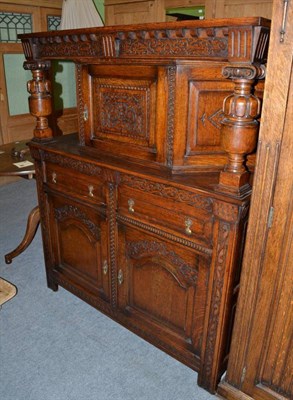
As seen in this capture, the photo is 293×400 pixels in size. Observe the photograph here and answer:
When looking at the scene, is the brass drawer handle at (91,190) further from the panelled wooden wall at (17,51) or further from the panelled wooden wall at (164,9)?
the panelled wooden wall at (17,51)

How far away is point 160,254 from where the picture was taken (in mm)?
1820

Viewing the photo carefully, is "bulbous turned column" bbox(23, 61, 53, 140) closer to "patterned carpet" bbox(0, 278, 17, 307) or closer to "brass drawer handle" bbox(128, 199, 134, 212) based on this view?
"brass drawer handle" bbox(128, 199, 134, 212)

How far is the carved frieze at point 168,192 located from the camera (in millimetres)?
1545

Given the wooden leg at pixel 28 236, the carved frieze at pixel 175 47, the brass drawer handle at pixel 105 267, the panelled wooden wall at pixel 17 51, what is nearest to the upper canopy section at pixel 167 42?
the carved frieze at pixel 175 47

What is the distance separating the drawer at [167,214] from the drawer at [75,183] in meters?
0.17

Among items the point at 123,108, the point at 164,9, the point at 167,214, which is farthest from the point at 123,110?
the point at 164,9

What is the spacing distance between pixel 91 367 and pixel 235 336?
2.74ft

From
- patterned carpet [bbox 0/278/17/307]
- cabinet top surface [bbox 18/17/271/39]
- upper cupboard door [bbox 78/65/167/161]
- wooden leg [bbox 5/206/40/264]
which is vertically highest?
cabinet top surface [bbox 18/17/271/39]

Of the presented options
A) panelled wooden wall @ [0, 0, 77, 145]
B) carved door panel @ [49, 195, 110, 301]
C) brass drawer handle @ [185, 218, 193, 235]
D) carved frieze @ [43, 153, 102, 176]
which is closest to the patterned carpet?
carved door panel @ [49, 195, 110, 301]

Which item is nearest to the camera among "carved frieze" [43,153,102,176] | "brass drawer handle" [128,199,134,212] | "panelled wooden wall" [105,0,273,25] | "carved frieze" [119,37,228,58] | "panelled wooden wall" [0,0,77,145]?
"carved frieze" [119,37,228,58]

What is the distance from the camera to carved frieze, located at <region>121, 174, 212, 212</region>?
154 centimetres

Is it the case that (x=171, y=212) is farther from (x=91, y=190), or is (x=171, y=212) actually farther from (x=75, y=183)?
(x=75, y=183)

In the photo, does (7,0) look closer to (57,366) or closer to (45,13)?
(45,13)

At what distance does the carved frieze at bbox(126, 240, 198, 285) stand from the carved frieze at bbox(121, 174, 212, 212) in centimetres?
27
